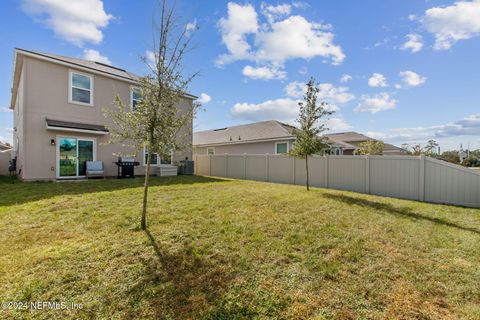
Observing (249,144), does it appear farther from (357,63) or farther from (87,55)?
(87,55)

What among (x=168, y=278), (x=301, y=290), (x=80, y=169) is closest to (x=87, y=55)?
(x=80, y=169)

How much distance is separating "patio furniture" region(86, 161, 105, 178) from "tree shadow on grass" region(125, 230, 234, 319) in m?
10.3

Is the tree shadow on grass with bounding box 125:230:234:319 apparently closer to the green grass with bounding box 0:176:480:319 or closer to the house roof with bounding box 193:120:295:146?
the green grass with bounding box 0:176:480:319

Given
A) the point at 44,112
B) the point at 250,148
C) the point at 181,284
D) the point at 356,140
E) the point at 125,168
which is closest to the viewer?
the point at 181,284

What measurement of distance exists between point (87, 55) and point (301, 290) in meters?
17.7

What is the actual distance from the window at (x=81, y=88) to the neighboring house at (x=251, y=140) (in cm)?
1196

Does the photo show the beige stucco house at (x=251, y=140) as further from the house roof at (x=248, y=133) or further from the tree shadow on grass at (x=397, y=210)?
the tree shadow on grass at (x=397, y=210)

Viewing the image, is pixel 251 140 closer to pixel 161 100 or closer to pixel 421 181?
pixel 421 181

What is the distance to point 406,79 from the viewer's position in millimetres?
13391

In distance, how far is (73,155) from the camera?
12172 millimetres

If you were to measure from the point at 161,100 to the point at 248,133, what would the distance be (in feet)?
57.3

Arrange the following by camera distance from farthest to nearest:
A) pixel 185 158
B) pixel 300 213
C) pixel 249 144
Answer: pixel 249 144 < pixel 185 158 < pixel 300 213

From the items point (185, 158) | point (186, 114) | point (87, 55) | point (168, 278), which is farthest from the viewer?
point (185, 158)

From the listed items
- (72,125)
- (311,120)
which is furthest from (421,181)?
(72,125)
